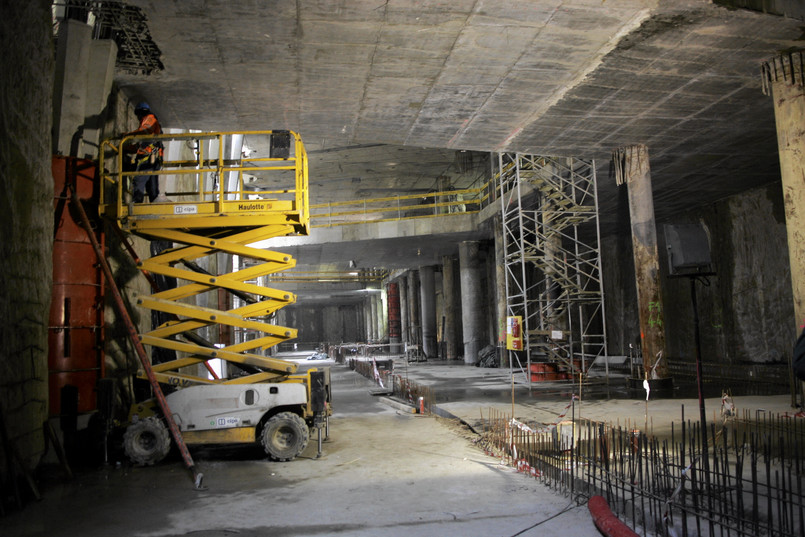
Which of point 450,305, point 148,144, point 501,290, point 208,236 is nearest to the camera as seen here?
point 148,144

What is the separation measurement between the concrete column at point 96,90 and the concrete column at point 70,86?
4.7 inches

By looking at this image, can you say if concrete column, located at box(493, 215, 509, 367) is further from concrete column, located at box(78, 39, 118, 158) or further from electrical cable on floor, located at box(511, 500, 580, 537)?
electrical cable on floor, located at box(511, 500, 580, 537)

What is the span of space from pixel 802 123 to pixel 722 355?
15252 millimetres

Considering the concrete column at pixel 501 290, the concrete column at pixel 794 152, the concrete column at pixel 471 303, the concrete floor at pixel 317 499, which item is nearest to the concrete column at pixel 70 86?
the concrete floor at pixel 317 499

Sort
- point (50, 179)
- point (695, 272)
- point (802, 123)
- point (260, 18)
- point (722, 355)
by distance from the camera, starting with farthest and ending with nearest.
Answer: point (722, 355)
point (802, 123)
point (260, 18)
point (50, 179)
point (695, 272)

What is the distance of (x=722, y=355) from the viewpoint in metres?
22.9

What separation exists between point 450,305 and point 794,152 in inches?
1032

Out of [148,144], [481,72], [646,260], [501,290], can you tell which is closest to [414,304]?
[501,290]

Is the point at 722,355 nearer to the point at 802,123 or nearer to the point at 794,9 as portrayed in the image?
the point at 802,123

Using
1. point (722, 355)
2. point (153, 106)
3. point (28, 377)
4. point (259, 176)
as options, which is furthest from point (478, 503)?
point (259, 176)

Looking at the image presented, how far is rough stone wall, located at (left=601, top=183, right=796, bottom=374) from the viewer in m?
20.1

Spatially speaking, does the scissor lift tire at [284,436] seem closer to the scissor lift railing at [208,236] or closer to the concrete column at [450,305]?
the scissor lift railing at [208,236]

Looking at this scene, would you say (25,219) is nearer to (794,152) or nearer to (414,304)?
(794,152)

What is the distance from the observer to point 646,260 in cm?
1544
